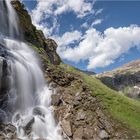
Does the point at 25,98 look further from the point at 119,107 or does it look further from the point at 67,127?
the point at 119,107

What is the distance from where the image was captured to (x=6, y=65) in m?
41.2

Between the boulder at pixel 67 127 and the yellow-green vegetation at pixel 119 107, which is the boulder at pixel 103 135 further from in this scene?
the yellow-green vegetation at pixel 119 107

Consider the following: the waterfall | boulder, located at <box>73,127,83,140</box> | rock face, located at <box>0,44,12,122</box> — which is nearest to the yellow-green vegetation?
boulder, located at <box>73,127,83,140</box>

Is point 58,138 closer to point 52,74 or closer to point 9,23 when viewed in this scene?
point 52,74

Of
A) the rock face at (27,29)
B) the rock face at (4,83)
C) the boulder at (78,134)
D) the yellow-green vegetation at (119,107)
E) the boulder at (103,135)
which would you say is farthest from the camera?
the rock face at (27,29)

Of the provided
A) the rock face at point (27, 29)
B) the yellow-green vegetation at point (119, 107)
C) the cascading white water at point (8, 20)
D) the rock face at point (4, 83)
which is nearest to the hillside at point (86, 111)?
the yellow-green vegetation at point (119, 107)

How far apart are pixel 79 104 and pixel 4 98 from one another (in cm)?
927

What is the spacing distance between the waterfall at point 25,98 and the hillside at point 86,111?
0.69 m

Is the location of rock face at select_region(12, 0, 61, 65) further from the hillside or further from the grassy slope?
the grassy slope

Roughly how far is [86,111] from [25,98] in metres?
7.86

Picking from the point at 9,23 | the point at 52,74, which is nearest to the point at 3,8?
the point at 9,23

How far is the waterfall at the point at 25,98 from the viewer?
3697 centimetres

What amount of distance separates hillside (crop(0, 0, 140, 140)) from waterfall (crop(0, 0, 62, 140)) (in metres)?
0.69

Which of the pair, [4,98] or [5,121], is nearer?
[5,121]
